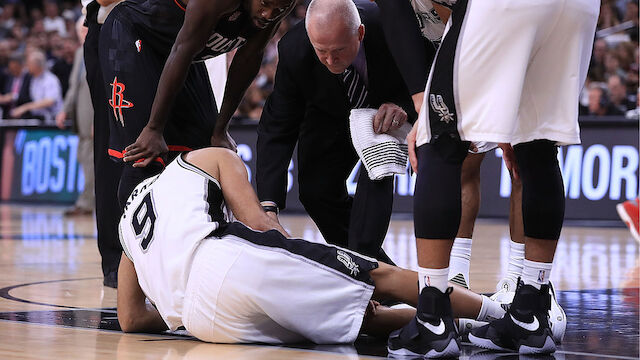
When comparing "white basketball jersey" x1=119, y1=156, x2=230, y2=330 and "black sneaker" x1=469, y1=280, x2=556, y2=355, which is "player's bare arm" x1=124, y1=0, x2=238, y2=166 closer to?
"white basketball jersey" x1=119, y1=156, x2=230, y2=330

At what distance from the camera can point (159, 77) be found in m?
4.35

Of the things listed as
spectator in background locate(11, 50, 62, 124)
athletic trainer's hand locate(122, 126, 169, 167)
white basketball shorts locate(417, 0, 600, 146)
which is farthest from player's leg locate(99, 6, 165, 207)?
spectator in background locate(11, 50, 62, 124)

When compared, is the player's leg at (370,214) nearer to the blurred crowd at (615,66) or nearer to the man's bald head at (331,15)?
the man's bald head at (331,15)

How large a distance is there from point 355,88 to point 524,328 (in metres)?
1.29

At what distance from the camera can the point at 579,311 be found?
403 cm

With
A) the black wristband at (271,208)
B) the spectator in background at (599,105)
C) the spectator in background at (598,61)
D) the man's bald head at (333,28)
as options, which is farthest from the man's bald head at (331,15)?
the spectator in background at (598,61)

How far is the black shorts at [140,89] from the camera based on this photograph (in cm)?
428

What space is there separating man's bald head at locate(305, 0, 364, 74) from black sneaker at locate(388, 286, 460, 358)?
101cm

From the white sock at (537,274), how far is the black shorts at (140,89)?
173 centimetres

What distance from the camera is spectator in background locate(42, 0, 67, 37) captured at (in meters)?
18.7

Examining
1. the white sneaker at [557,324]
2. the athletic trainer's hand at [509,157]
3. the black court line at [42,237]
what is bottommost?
the black court line at [42,237]

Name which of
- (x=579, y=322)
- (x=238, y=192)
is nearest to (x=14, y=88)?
(x=238, y=192)

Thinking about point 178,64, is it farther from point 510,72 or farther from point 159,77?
point 510,72

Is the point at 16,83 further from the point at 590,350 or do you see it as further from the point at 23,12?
the point at 590,350
